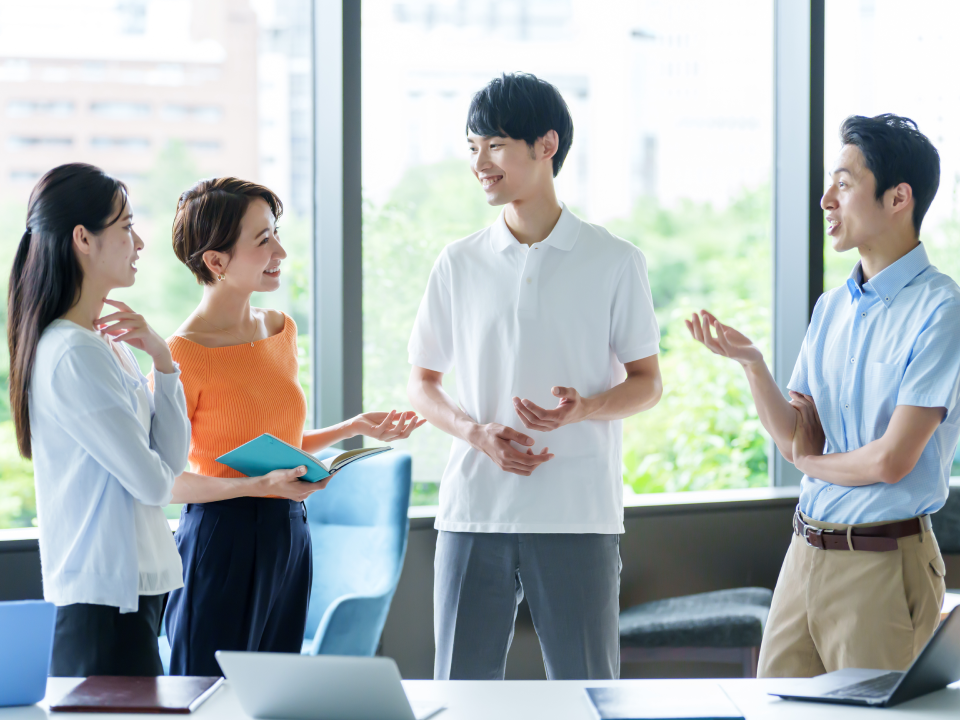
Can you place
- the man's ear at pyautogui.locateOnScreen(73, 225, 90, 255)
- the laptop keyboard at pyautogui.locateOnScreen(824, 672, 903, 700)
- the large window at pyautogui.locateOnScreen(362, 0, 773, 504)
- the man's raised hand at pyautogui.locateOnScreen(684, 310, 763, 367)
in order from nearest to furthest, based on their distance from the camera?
1. the laptop keyboard at pyautogui.locateOnScreen(824, 672, 903, 700)
2. the man's ear at pyautogui.locateOnScreen(73, 225, 90, 255)
3. the man's raised hand at pyautogui.locateOnScreen(684, 310, 763, 367)
4. the large window at pyautogui.locateOnScreen(362, 0, 773, 504)

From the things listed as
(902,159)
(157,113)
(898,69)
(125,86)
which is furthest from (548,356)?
(898,69)

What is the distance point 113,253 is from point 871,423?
5.26 ft

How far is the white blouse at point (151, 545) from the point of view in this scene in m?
1.58

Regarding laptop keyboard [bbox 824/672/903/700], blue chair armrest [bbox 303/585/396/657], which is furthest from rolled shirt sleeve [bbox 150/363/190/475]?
laptop keyboard [bbox 824/672/903/700]

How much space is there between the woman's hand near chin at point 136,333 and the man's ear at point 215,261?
295 millimetres

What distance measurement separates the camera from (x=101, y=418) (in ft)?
5.03

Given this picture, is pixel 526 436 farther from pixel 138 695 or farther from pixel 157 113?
pixel 157 113

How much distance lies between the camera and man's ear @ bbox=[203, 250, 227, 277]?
1979mm

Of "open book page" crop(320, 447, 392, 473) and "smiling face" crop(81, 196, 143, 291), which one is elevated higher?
"smiling face" crop(81, 196, 143, 291)

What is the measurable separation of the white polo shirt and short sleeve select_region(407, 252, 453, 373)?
0.17 ft

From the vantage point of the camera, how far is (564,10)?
10.9ft

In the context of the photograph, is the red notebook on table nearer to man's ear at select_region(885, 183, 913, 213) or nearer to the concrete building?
man's ear at select_region(885, 183, 913, 213)

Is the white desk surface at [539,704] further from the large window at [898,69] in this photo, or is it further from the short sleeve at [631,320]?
the large window at [898,69]

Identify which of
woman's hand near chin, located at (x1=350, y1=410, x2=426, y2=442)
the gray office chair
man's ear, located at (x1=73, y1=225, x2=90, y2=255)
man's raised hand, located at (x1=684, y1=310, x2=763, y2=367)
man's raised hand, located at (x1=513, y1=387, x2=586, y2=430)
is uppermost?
man's ear, located at (x1=73, y1=225, x2=90, y2=255)
